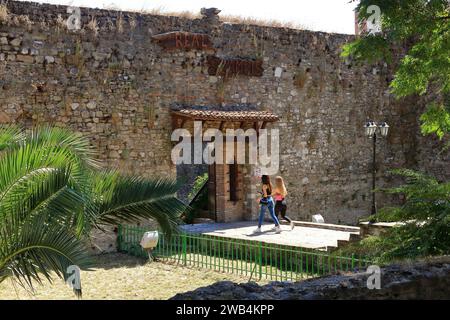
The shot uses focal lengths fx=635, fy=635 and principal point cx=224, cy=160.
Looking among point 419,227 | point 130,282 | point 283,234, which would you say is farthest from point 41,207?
point 283,234

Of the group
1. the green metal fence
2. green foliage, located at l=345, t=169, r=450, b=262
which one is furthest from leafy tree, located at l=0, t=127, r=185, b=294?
the green metal fence

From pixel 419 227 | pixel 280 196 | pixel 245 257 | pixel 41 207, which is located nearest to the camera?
pixel 41 207

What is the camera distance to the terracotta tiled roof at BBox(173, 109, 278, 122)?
13.3 metres

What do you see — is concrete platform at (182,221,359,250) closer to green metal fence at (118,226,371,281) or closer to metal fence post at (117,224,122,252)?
green metal fence at (118,226,371,281)

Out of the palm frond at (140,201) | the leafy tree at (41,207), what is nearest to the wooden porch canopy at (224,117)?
the palm frond at (140,201)

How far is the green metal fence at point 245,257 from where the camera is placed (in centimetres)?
990

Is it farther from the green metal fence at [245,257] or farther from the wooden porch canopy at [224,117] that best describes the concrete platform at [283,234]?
the wooden porch canopy at [224,117]

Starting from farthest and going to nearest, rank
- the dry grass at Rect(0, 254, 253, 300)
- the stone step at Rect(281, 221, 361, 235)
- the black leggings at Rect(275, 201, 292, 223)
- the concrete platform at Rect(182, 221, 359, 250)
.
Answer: the black leggings at Rect(275, 201, 292, 223), the stone step at Rect(281, 221, 361, 235), the concrete platform at Rect(182, 221, 359, 250), the dry grass at Rect(0, 254, 253, 300)

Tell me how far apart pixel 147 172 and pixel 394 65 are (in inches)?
308

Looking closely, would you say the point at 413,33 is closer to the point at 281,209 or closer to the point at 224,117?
the point at 224,117

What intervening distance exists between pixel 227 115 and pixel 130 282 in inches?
198

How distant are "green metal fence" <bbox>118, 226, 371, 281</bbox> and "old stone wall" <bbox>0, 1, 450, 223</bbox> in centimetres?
195

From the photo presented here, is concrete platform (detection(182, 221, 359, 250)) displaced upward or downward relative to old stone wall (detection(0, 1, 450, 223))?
downward

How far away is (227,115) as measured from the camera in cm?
1374
